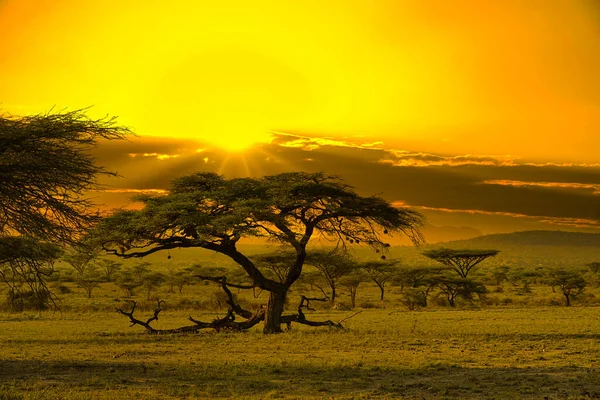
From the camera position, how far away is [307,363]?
Result: 21047 mm

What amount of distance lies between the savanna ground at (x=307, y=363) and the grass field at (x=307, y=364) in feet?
0.10

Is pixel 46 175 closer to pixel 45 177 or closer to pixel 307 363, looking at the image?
pixel 45 177

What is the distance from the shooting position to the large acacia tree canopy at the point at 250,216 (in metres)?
29.8

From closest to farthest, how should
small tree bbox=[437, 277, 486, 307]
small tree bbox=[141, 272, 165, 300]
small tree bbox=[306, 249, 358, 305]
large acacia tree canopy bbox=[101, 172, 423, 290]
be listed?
large acacia tree canopy bbox=[101, 172, 423, 290]
small tree bbox=[437, 277, 486, 307]
small tree bbox=[306, 249, 358, 305]
small tree bbox=[141, 272, 165, 300]

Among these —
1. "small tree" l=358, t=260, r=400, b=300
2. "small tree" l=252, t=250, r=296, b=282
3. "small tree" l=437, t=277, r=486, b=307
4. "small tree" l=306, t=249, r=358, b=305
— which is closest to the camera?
"small tree" l=437, t=277, r=486, b=307

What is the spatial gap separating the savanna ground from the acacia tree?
3.58m

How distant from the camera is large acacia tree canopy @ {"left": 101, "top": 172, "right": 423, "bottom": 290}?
29781mm

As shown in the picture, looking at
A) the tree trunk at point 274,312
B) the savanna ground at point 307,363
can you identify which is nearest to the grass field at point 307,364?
the savanna ground at point 307,363

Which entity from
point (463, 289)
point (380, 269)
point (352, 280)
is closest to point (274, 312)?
point (463, 289)

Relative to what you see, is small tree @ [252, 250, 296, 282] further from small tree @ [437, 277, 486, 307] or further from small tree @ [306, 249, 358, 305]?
small tree @ [437, 277, 486, 307]

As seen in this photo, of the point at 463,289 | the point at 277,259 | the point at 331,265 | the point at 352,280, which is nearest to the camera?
the point at 463,289

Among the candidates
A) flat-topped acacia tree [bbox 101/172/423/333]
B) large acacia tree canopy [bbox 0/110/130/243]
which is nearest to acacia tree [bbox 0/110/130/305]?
A: large acacia tree canopy [bbox 0/110/130/243]

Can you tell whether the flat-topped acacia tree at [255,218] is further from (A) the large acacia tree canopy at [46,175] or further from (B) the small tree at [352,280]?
(B) the small tree at [352,280]

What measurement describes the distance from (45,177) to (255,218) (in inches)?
592
